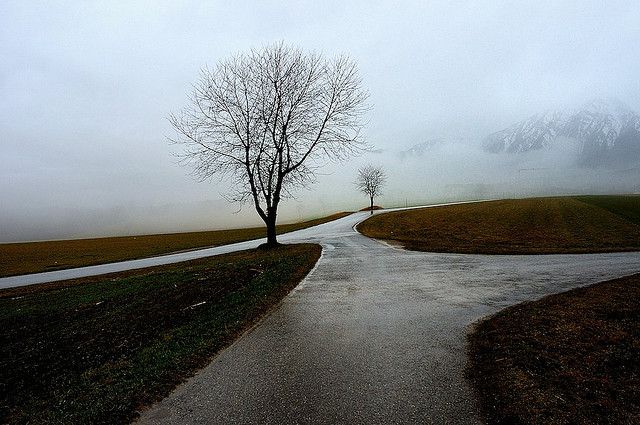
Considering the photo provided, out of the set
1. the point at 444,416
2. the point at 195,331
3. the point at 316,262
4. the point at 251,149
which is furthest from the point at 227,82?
the point at 444,416

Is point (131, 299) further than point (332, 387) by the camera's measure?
Yes

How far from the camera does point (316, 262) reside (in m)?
17.2

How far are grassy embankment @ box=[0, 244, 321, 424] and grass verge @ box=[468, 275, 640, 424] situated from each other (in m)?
5.01

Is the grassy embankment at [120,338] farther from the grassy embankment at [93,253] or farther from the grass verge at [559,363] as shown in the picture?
the grassy embankment at [93,253]

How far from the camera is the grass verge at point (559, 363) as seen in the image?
4.06 metres

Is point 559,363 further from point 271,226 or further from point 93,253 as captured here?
point 93,253

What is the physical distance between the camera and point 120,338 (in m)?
8.73

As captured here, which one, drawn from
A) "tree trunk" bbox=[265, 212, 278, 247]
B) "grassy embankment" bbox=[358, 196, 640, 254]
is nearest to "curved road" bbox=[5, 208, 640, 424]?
"grassy embankment" bbox=[358, 196, 640, 254]

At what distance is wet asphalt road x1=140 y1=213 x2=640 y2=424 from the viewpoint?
4363 millimetres

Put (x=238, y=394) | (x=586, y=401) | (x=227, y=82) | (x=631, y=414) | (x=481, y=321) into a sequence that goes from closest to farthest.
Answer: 1. (x=631, y=414)
2. (x=586, y=401)
3. (x=238, y=394)
4. (x=481, y=321)
5. (x=227, y=82)

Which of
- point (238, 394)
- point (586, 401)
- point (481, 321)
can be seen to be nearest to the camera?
point (586, 401)

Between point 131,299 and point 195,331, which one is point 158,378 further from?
point 131,299

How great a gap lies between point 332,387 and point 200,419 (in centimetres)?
186

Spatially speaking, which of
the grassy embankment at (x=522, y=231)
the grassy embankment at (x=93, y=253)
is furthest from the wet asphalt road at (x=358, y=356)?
the grassy embankment at (x=93, y=253)
